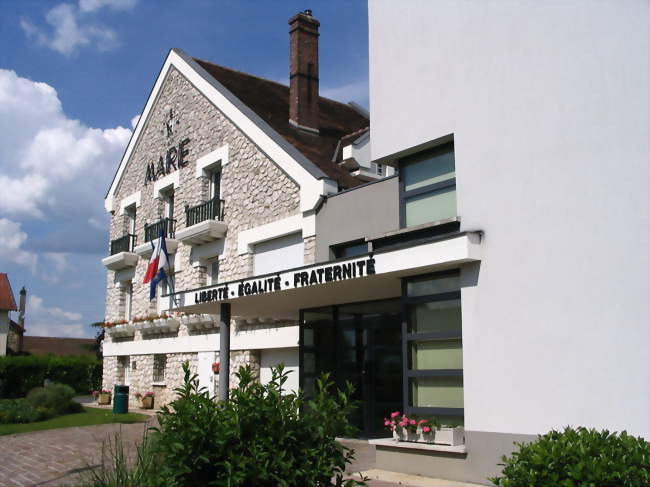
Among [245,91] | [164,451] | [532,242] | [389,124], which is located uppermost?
[245,91]

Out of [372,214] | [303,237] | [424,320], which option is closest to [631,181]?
[424,320]

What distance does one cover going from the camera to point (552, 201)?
8.62 metres

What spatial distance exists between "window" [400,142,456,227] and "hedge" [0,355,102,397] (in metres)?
24.0

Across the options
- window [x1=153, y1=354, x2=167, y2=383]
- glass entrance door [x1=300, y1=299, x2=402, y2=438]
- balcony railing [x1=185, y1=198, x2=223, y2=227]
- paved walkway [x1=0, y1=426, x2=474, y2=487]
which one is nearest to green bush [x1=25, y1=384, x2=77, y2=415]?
window [x1=153, y1=354, x2=167, y2=383]

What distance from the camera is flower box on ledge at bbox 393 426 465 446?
927 cm

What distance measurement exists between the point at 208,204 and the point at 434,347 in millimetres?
10118

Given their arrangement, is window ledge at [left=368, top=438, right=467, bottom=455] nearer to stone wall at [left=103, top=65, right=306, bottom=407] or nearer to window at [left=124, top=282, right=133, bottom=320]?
stone wall at [left=103, top=65, right=306, bottom=407]

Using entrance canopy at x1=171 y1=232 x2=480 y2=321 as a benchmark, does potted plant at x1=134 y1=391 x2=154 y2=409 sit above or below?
below

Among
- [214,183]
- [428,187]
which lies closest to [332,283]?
[428,187]

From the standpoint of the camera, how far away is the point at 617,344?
7.77m

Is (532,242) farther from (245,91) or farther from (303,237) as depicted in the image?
(245,91)

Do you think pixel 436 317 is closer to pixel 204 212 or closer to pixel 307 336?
pixel 307 336

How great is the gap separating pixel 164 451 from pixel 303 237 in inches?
386

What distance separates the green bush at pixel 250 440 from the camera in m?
4.83
